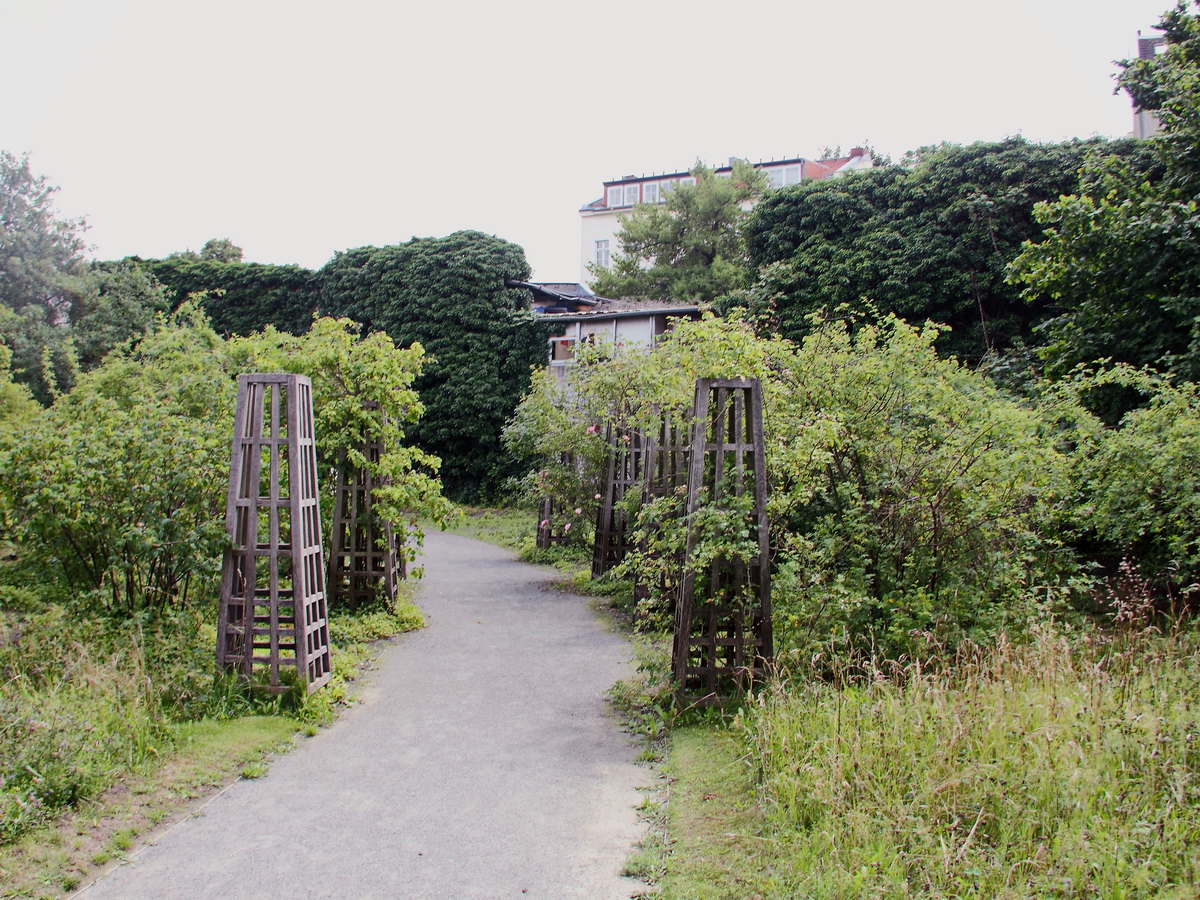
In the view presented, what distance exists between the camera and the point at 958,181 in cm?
2242

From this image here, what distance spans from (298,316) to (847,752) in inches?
1395

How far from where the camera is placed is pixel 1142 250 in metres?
12.7

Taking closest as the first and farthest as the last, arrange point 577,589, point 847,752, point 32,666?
point 847,752, point 32,666, point 577,589

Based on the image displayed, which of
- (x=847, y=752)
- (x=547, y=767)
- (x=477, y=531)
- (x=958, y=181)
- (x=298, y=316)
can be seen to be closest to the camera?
(x=847, y=752)

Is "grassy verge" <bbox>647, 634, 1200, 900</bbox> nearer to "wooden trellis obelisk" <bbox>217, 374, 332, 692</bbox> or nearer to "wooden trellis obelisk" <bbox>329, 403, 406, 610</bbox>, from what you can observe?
"wooden trellis obelisk" <bbox>217, 374, 332, 692</bbox>

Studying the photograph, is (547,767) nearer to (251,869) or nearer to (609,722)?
(609,722)

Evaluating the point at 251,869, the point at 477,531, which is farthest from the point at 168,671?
the point at 477,531

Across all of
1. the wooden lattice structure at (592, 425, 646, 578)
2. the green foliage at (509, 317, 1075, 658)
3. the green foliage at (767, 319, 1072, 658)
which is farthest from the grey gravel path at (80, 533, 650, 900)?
the wooden lattice structure at (592, 425, 646, 578)

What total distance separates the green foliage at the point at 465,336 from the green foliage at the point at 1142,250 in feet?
64.8

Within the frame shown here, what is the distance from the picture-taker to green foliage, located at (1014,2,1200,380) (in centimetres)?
1223

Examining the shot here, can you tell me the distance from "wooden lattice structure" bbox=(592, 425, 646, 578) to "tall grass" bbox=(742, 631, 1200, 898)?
833 centimetres

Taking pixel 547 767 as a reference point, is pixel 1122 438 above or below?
above

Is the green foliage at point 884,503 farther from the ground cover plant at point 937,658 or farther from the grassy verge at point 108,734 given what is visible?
the grassy verge at point 108,734

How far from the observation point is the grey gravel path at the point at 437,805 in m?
4.39
